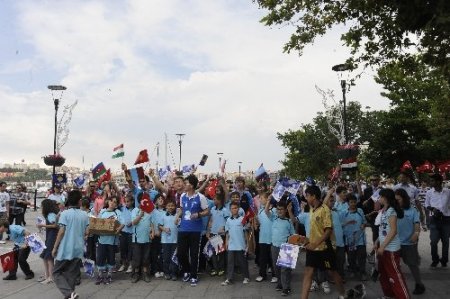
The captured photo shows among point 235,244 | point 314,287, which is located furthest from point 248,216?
point 314,287

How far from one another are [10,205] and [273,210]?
1179 centimetres

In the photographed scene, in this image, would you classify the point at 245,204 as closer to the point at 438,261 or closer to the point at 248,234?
the point at 248,234

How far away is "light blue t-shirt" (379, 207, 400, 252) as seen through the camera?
638 cm

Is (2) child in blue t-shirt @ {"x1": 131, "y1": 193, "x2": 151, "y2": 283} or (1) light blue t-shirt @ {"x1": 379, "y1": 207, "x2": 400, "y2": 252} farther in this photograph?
(2) child in blue t-shirt @ {"x1": 131, "y1": 193, "x2": 151, "y2": 283}

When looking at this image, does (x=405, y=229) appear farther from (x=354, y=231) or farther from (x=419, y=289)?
(x=354, y=231)

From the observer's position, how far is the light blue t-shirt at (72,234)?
685 centimetres

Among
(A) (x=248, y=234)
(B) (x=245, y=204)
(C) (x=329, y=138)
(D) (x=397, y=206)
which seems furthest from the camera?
(C) (x=329, y=138)

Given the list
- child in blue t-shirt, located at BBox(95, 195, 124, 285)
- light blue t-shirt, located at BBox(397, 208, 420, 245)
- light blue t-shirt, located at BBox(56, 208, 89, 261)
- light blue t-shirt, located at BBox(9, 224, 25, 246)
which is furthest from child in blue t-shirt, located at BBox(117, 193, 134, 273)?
light blue t-shirt, located at BBox(397, 208, 420, 245)

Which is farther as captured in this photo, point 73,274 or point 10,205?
point 10,205

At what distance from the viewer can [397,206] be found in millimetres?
6531

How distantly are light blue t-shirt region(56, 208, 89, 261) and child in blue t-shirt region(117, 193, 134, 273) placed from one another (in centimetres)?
175

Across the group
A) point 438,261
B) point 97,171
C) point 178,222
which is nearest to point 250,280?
point 178,222

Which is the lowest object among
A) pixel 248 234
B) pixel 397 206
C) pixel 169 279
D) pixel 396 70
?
pixel 169 279

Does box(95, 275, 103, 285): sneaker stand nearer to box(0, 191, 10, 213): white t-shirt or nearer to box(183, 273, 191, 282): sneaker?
box(183, 273, 191, 282): sneaker
